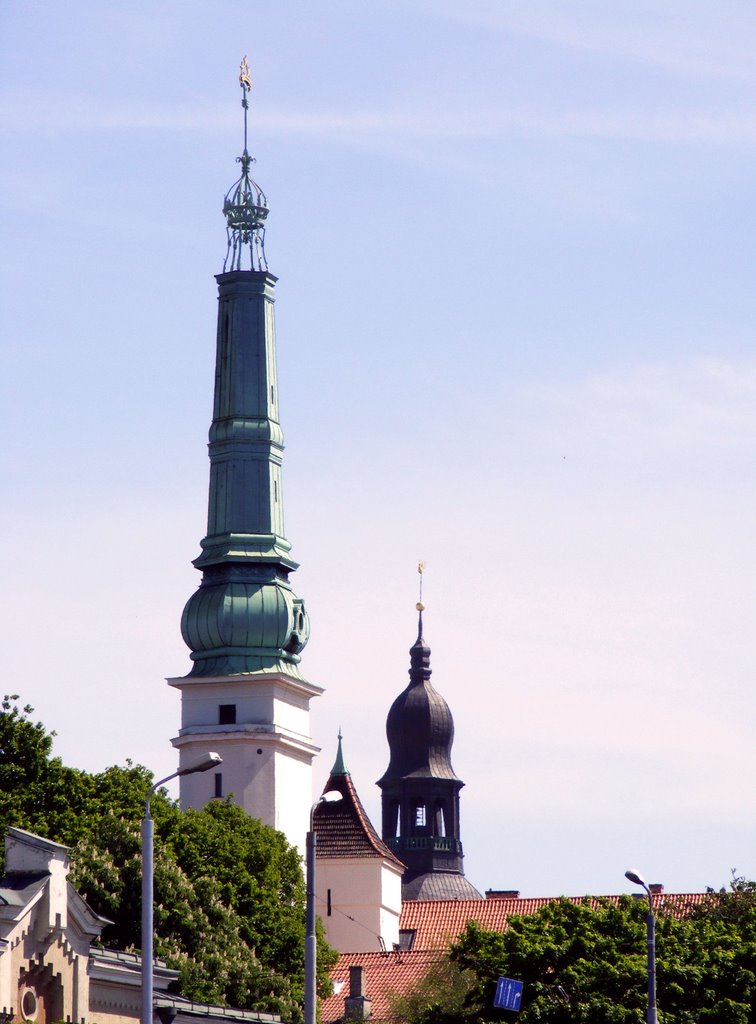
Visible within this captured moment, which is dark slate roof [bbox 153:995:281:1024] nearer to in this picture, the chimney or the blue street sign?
the blue street sign

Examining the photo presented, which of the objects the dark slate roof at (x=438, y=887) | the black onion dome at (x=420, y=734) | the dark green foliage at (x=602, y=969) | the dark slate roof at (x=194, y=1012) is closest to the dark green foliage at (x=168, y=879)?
the dark green foliage at (x=602, y=969)

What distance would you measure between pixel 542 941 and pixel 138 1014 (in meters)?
17.3

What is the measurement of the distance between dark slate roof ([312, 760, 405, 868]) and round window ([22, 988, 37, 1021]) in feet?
260

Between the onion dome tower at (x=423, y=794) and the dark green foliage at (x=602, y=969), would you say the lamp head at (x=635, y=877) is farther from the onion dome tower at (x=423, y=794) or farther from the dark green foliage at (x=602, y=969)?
the onion dome tower at (x=423, y=794)

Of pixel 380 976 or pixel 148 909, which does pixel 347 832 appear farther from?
pixel 148 909

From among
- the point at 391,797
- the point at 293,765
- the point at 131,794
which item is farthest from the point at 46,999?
the point at 391,797

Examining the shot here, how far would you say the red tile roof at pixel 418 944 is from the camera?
305 ft

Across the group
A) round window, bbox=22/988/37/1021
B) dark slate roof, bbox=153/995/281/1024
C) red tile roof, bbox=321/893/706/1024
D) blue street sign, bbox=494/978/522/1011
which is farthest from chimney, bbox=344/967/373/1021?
round window, bbox=22/988/37/1021

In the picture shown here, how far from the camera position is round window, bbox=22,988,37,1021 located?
48938 mm

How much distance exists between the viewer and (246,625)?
119750 millimetres

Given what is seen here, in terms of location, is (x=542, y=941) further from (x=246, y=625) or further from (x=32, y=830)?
(x=246, y=625)

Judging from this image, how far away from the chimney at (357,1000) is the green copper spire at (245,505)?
25741 mm

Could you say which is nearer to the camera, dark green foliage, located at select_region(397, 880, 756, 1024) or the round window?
the round window

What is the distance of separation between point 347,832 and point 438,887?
29680 mm
